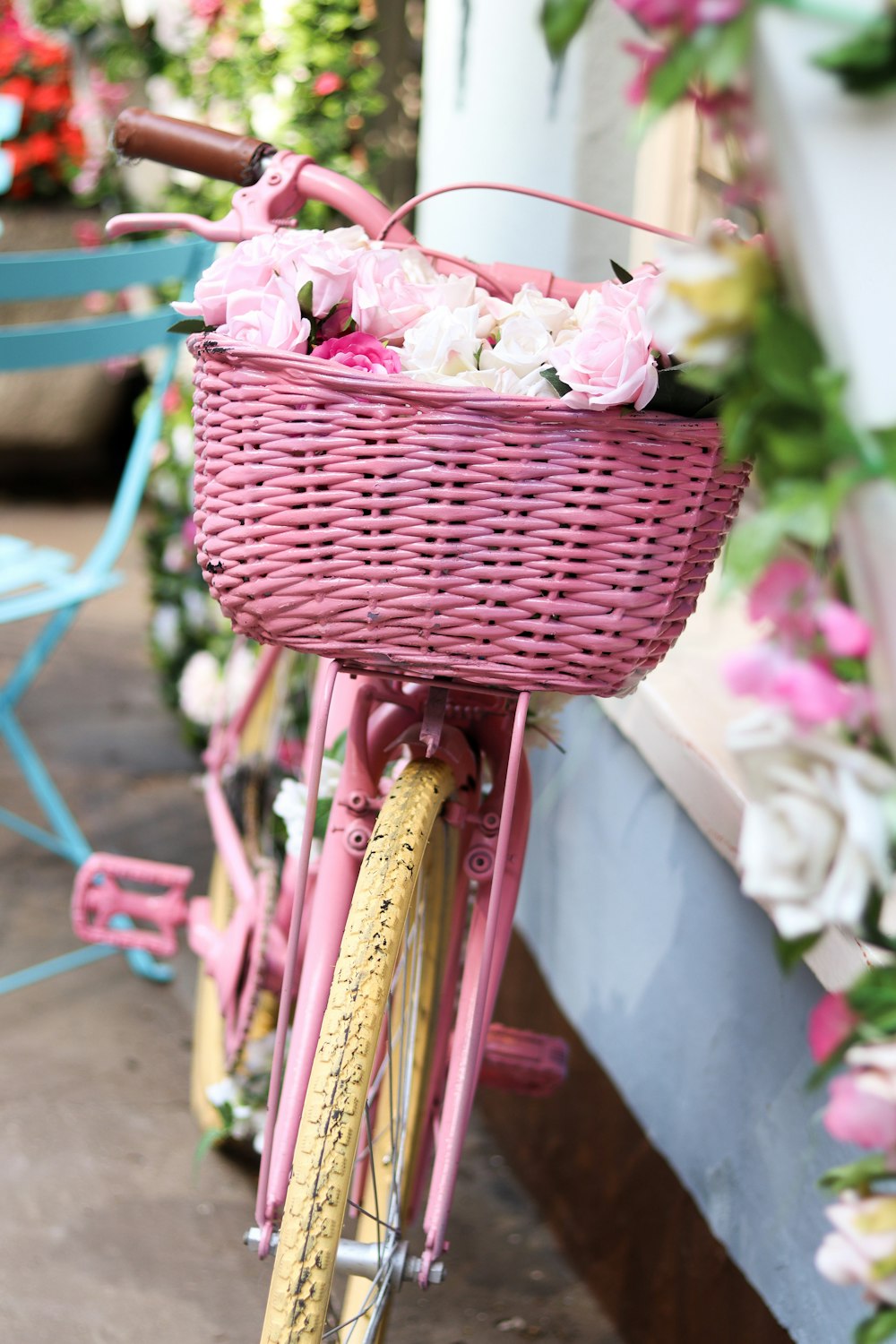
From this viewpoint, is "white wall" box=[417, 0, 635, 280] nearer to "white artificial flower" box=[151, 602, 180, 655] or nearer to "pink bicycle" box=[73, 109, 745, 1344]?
"pink bicycle" box=[73, 109, 745, 1344]

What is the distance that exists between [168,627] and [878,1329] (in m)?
2.91

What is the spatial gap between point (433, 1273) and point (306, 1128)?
0.24 m

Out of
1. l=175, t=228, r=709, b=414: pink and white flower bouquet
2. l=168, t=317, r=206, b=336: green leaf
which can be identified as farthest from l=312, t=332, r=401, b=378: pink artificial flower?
l=168, t=317, r=206, b=336: green leaf

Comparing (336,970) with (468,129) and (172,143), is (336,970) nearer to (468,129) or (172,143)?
(172,143)

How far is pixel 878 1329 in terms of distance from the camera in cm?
67

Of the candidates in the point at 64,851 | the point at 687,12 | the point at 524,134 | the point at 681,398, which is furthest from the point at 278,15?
the point at 687,12

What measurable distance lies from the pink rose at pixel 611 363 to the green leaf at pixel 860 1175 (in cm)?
51

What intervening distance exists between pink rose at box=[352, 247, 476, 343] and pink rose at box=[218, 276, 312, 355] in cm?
5

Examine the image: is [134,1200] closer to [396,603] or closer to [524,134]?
[396,603]

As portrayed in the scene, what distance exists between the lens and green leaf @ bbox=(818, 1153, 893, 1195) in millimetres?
696

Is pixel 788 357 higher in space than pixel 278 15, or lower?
lower

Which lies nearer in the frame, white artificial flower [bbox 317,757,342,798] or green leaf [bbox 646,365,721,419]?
green leaf [bbox 646,365,721,419]

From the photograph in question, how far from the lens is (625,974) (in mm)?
1880

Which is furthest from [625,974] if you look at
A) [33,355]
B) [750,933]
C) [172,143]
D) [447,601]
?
[33,355]
